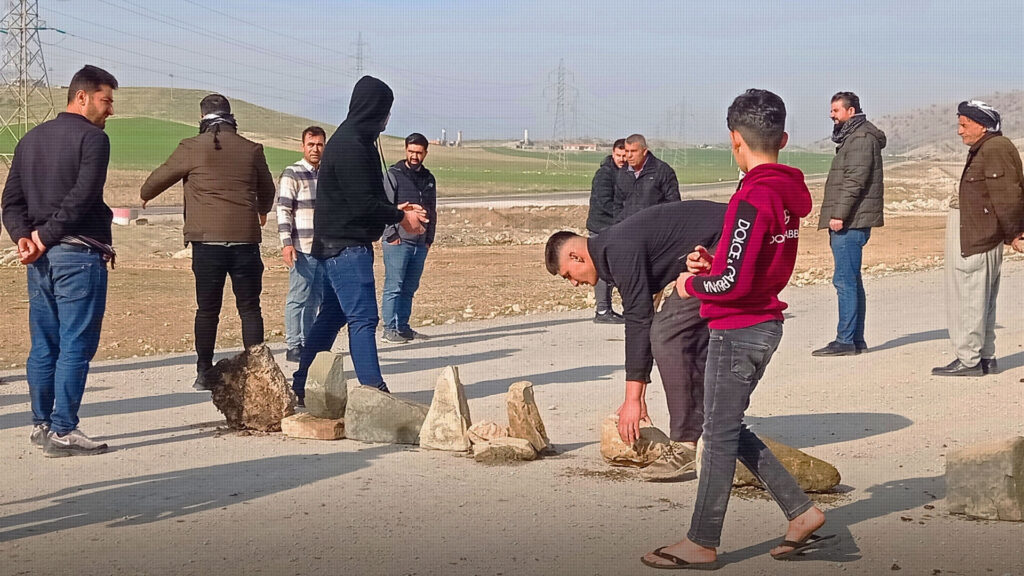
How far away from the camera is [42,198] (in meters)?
7.30

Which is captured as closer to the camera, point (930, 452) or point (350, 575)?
point (350, 575)

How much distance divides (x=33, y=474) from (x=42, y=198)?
1.61 m

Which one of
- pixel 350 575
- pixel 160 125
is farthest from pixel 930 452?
pixel 160 125

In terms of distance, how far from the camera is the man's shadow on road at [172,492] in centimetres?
586

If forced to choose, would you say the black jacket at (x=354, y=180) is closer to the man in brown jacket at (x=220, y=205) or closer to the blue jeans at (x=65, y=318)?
the man in brown jacket at (x=220, y=205)

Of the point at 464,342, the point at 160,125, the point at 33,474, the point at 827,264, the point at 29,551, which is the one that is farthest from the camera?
the point at 160,125

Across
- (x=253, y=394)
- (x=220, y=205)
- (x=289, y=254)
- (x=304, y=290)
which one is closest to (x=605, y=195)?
(x=304, y=290)

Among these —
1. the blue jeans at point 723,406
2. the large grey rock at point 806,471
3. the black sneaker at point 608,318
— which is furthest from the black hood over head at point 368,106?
the black sneaker at point 608,318

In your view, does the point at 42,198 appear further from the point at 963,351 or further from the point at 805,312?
the point at 805,312

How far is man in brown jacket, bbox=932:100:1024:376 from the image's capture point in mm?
9375

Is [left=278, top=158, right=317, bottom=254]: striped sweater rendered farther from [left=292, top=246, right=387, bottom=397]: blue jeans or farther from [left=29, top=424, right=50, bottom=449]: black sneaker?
[left=29, top=424, right=50, bottom=449]: black sneaker

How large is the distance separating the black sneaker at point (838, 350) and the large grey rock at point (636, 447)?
4.43 metres

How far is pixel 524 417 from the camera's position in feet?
23.8

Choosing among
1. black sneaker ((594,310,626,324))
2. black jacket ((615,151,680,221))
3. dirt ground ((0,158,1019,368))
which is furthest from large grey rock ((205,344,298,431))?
black sneaker ((594,310,626,324))
